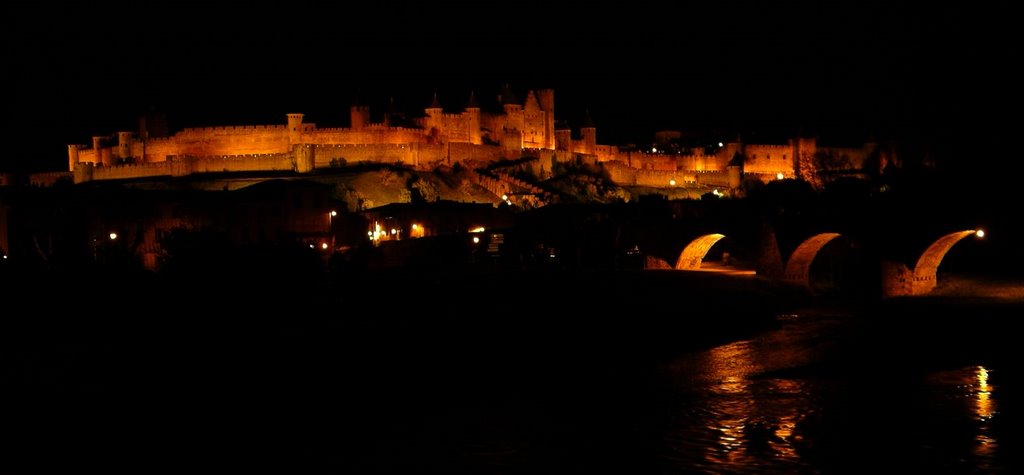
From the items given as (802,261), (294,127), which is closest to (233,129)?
(294,127)

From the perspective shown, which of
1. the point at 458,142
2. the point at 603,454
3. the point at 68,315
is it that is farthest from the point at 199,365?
the point at 458,142

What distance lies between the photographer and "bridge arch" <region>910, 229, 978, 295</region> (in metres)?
29.3

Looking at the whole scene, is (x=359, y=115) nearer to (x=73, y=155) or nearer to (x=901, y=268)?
(x=73, y=155)

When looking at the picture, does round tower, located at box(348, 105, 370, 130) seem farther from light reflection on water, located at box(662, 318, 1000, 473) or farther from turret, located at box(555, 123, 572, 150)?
light reflection on water, located at box(662, 318, 1000, 473)

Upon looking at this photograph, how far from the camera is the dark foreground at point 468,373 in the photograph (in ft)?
52.7

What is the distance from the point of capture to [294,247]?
35438 mm

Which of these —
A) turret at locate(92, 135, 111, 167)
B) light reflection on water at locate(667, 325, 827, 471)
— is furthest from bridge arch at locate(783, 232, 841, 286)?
turret at locate(92, 135, 111, 167)

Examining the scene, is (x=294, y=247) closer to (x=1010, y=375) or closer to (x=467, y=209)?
(x=467, y=209)

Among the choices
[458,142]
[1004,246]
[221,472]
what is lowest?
[221,472]

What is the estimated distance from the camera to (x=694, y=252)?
132 feet

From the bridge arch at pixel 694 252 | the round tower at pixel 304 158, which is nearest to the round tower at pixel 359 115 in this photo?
the round tower at pixel 304 158

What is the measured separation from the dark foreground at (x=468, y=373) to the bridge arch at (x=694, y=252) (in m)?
4.06

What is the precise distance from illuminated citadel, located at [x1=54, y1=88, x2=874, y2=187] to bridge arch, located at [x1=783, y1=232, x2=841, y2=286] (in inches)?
1533

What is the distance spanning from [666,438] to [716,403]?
→ 97.2 inches
